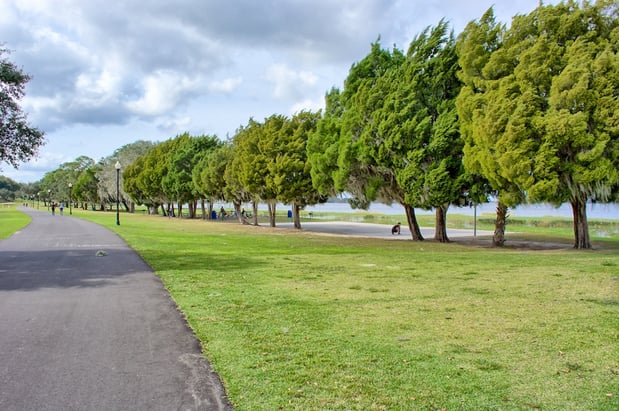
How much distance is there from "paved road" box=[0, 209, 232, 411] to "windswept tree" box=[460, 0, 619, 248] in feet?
46.6

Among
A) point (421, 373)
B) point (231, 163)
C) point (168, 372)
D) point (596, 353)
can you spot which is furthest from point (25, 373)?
point (231, 163)

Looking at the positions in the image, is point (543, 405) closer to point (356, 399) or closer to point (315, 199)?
point (356, 399)

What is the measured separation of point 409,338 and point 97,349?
363cm

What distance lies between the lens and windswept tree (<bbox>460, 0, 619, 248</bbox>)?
16.6 metres

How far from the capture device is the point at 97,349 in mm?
5328

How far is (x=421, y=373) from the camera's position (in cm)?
449

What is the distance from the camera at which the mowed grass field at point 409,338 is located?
13.2ft

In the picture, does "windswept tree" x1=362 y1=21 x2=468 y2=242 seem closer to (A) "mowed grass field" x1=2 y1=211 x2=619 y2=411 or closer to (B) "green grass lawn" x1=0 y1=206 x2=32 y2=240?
(A) "mowed grass field" x1=2 y1=211 x2=619 y2=411

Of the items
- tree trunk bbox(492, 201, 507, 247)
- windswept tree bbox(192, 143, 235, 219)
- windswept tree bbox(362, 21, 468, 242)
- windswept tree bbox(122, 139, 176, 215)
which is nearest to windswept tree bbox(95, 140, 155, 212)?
→ windswept tree bbox(122, 139, 176, 215)

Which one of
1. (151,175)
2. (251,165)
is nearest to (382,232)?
(251,165)

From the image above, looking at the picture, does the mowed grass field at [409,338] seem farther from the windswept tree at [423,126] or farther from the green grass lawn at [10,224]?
the green grass lawn at [10,224]

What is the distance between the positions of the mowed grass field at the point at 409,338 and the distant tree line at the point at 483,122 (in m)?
7.59

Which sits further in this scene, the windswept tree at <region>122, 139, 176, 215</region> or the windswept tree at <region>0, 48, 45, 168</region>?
the windswept tree at <region>122, 139, 176, 215</region>

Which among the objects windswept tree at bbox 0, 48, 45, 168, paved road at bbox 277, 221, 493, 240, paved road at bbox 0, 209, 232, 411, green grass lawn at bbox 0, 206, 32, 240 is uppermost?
windswept tree at bbox 0, 48, 45, 168
